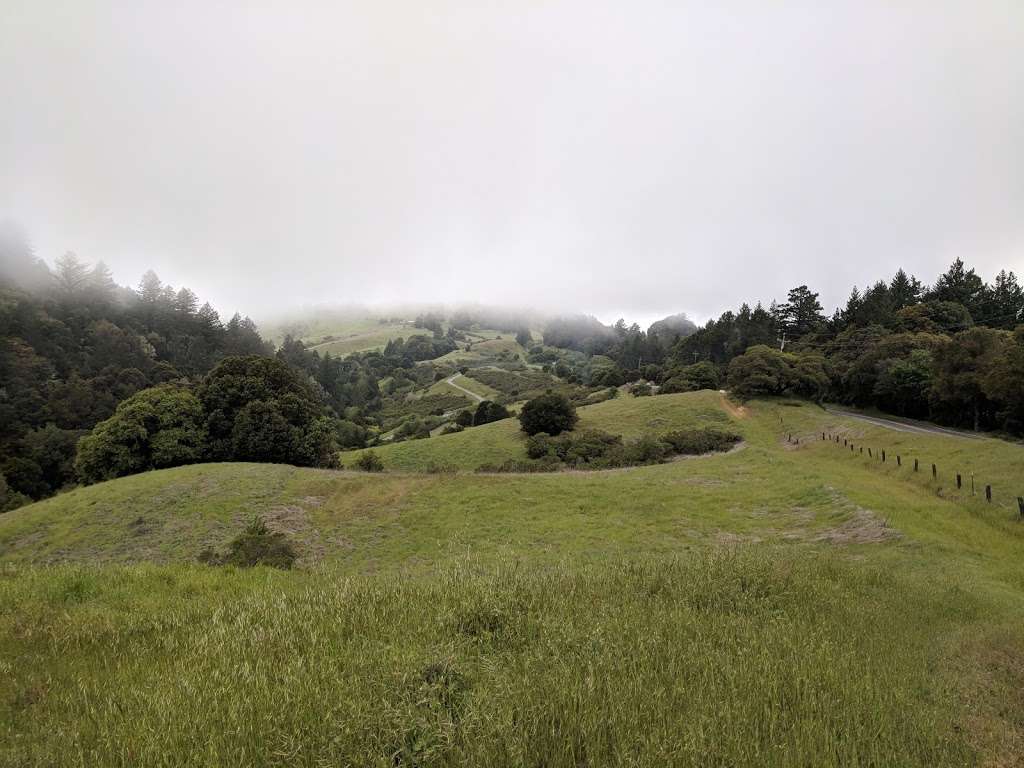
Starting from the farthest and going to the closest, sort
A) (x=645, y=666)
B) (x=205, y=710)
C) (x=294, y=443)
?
(x=294, y=443)
(x=645, y=666)
(x=205, y=710)

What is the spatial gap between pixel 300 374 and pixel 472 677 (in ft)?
378

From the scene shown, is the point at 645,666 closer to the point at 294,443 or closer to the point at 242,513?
the point at 242,513

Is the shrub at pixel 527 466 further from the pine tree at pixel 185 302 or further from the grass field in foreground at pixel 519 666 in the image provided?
the pine tree at pixel 185 302

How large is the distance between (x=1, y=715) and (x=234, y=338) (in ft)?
479

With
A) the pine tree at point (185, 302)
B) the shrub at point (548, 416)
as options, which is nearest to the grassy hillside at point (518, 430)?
the shrub at point (548, 416)

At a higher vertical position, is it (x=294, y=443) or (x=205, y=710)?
(x=205, y=710)

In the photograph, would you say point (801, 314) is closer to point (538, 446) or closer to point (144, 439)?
point (538, 446)

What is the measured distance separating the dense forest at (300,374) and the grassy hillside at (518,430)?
26.8ft

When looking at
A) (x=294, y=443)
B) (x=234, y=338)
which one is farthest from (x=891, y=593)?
(x=234, y=338)

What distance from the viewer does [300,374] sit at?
357 ft

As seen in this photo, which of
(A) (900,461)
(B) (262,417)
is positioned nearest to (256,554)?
(B) (262,417)

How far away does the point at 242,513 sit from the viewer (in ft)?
87.4

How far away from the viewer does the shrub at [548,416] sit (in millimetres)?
57000

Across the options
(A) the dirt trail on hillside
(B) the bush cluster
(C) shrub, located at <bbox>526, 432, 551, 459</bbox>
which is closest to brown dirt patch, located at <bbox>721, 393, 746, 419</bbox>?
(A) the dirt trail on hillside
